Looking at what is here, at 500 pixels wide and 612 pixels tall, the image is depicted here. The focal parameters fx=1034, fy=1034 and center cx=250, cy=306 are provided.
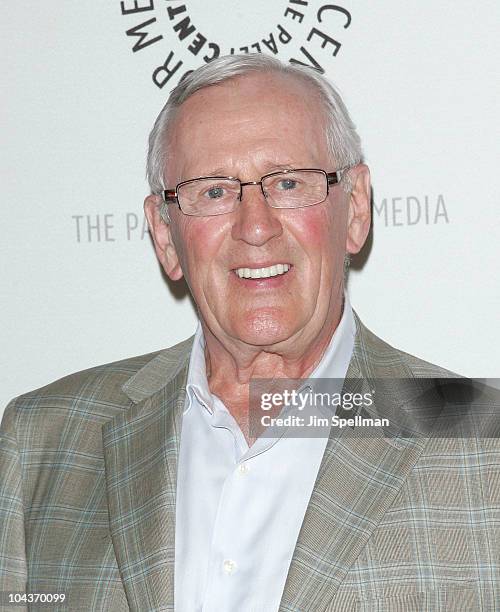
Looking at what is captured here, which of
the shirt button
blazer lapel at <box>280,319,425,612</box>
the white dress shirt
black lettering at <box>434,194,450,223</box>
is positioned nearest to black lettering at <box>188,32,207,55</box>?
black lettering at <box>434,194,450,223</box>

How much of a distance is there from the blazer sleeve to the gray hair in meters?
0.54

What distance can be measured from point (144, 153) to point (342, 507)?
3.00 feet

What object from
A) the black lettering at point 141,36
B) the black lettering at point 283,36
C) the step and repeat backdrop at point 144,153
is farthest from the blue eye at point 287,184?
the black lettering at point 141,36

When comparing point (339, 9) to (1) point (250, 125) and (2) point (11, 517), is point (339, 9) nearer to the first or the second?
(1) point (250, 125)

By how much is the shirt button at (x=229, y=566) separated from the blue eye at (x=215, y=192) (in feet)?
1.93

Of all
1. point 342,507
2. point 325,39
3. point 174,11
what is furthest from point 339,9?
point 342,507

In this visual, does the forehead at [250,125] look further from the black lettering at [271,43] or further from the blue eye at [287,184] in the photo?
the black lettering at [271,43]

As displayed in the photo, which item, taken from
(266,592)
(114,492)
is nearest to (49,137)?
(114,492)

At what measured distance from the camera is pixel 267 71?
5.81ft

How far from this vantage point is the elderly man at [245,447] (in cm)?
156

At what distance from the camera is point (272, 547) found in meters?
1.61

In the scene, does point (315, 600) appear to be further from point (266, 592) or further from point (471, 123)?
point (471, 123)

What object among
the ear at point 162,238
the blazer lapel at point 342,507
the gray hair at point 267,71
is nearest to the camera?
the blazer lapel at point 342,507

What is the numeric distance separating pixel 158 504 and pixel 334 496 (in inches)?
11.7
